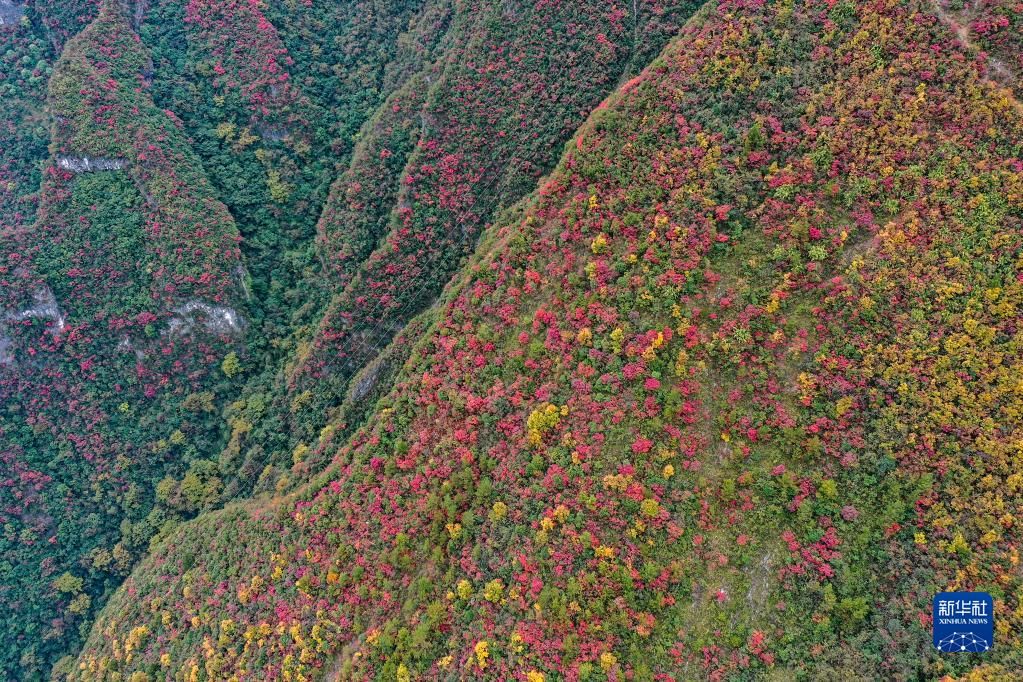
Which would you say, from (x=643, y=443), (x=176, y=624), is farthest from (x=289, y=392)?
(x=643, y=443)

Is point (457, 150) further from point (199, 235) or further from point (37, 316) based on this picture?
point (37, 316)

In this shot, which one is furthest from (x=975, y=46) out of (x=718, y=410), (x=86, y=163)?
(x=86, y=163)

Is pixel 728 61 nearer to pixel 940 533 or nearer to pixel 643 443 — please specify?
pixel 643 443

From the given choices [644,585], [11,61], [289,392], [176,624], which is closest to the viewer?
[644,585]

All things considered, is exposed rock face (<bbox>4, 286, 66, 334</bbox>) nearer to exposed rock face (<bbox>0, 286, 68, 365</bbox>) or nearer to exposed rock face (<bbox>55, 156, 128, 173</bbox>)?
exposed rock face (<bbox>0, 286, 68, 365</bbox>)

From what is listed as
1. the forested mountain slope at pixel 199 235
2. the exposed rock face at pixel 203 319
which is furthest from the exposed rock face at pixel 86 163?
the exposed rock face at pixel 203 319

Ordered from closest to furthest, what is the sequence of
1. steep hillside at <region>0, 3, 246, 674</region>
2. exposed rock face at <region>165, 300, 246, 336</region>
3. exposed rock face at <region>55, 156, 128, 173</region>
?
steep hillside at <region>0, 3, 246, 674</region>
exposed rock face at <region>55, 156, 128, 173</region>
exposed rock face at <region>165, 300, 246, 336</region>

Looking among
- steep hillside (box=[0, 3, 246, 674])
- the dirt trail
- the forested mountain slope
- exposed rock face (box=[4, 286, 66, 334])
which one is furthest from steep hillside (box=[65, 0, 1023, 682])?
exposed rock face (box=[4, 286, 66, 334])
